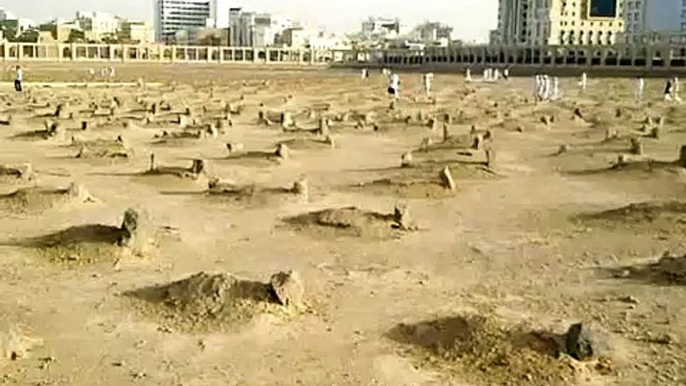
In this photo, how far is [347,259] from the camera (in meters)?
12.4

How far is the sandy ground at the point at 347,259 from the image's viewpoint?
27.7 ft

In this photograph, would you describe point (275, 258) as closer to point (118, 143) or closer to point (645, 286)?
point (645, 286)

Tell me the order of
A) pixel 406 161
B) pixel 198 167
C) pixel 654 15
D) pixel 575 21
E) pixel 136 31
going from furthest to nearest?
1. pixel 136 31
2. pixel 654 15
3. pixel 575 21
4. pixel 406 161
5. pixel 198 167

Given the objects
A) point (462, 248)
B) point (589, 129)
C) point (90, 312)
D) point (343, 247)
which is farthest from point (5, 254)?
point (589, 129)

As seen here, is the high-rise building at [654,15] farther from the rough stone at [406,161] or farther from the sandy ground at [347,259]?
the rough stone at [406,161]

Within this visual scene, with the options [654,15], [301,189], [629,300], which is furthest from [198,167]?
[654,15]

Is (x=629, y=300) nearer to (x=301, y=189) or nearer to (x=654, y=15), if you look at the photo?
(x=301, y=189)

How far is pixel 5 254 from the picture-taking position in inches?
490

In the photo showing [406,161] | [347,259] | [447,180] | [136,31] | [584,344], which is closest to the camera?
[584,344]

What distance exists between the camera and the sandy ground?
8.45m

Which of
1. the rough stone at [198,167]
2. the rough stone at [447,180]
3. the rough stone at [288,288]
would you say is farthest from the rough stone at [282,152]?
the rough stone at [288,288]

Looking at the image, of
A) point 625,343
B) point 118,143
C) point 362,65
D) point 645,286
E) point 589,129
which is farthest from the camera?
point 362,65

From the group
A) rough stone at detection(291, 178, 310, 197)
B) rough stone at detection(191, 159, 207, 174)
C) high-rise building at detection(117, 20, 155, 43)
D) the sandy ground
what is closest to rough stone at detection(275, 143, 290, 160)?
the sandy ground

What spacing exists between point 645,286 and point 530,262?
1.75 metres
